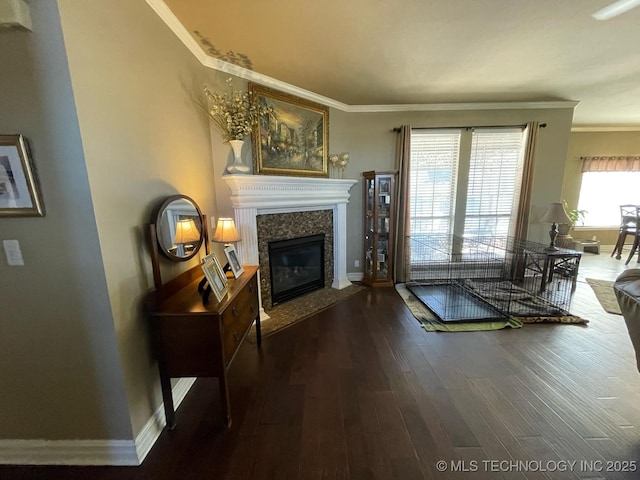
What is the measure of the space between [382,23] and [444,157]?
2.58 metres

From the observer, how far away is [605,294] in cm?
368

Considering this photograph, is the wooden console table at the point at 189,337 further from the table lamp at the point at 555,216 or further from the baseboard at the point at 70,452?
the table lamp at the point at 555,216

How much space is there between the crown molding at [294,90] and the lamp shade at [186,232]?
1413mm

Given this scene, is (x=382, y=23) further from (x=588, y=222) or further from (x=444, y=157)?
(x=588, y=222)

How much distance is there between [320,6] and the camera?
181 cm

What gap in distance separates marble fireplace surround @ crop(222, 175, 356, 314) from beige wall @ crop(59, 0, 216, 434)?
31.0 inches

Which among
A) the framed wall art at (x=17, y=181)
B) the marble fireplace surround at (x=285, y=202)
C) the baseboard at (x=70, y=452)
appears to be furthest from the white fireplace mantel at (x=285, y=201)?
the baseboard at (x=70, y=452)

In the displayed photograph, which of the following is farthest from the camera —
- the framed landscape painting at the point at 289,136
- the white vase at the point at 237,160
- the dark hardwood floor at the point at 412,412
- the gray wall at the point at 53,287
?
the framed landscape painting at the point at 289,136

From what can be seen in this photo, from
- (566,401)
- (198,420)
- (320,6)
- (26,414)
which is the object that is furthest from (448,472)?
(320,6)

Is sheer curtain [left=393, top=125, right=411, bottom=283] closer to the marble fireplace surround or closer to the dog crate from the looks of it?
the dog crate

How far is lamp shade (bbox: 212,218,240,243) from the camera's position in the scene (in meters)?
2.34

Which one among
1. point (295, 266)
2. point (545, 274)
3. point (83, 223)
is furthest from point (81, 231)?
point (545, 274)

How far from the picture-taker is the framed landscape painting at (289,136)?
2984mm

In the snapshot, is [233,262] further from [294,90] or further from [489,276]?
[489,276]
